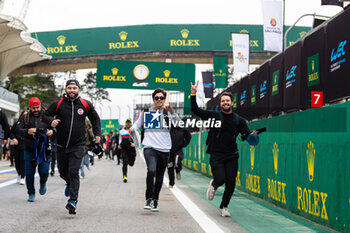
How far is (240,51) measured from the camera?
74.8 feet

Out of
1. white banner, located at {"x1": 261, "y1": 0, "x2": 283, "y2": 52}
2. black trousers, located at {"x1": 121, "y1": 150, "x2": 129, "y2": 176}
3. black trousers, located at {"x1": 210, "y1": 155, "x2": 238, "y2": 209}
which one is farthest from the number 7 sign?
white banner, located at {"x1": 261, "y1": 0, "x2": 283, "y2": 52}

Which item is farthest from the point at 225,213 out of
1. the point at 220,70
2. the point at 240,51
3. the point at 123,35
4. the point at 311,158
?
the point at 123,35

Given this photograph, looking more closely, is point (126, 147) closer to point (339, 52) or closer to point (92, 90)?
point (339, 52)

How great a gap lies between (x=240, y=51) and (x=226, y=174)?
15052 millimetres

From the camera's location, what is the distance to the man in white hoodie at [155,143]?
8.52 metres

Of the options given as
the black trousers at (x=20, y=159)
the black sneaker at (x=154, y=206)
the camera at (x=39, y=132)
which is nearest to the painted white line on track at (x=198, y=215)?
the black sneaker at (x=154, y=206)

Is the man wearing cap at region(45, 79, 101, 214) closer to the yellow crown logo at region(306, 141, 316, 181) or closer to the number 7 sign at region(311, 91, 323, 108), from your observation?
the yellow crown logo at region(306, 141, 316, 181)

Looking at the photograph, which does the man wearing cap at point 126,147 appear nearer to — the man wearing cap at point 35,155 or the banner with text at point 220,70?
the man wearing cap at point 35,155

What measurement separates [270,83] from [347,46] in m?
4.08

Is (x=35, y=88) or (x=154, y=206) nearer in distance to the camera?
(x=154, y=206)

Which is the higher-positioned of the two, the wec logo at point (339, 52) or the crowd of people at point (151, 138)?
the wec logo at point (339, 52)

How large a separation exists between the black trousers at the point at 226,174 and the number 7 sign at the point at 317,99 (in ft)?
5.37

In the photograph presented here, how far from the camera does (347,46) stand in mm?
7895

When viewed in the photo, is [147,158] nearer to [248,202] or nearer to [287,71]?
[248,202]
